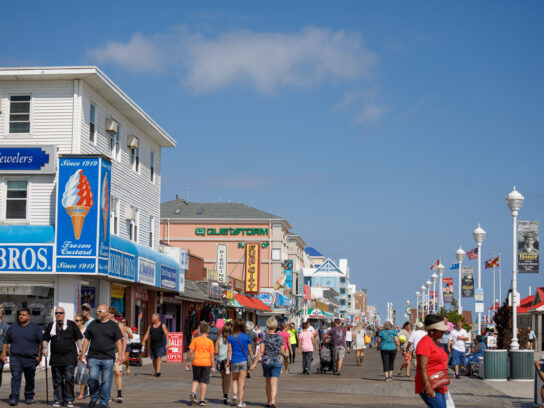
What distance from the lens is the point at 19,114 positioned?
94.2 feet

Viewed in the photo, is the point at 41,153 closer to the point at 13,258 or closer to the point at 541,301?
the point at 13,258

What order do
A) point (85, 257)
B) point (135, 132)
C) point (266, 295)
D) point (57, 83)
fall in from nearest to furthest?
point (85, 257), point (57, 83), point (135, 132), point (266, 295)

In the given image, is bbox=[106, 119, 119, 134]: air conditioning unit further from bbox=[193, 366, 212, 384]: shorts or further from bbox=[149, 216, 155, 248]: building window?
bbox=[193, 366, 212, 384]: shorts

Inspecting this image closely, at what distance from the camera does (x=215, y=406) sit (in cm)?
1599

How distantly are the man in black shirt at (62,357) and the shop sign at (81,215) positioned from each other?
11407 mm

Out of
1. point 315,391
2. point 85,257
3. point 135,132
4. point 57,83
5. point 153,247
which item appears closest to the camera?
point 315,391

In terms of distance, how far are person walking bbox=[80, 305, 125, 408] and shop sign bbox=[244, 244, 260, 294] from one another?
46.6 metres

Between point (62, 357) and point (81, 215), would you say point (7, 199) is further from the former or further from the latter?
point (62, 357)

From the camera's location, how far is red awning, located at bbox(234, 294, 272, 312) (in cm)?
5450

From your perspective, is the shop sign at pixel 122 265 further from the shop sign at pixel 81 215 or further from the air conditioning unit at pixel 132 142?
the air conditioning unit at pixel 132 142

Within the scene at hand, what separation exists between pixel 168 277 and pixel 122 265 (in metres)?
6.48

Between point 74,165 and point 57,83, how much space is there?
322 cm

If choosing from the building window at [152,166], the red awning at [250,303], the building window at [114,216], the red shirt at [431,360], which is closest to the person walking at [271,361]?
the red shirt at [431,360]

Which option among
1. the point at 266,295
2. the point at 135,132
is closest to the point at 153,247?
the point at 135,132
